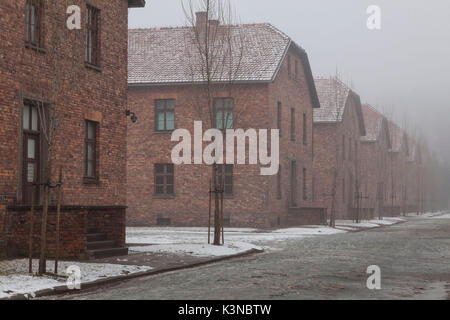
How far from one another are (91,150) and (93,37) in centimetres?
334

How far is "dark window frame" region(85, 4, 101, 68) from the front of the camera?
21281 mm

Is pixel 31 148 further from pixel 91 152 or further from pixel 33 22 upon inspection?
pixel 33 22

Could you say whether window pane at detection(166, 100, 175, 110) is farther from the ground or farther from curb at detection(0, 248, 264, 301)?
curb at detection(0, 248, 264, 301)

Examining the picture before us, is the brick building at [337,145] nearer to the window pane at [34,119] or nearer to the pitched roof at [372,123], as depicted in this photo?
the pitched roof at [372,123]

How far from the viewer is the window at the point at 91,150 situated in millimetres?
21219

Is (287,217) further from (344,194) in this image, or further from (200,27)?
(344,194)

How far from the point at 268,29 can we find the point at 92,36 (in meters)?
20.8

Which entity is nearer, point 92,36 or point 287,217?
point 92,36

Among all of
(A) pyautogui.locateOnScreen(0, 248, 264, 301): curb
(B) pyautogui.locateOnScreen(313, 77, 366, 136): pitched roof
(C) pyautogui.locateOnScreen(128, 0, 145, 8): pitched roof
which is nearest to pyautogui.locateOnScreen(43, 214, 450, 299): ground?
(A) pyautogui.locateOnScreen(0, 248, 264, 301): curb

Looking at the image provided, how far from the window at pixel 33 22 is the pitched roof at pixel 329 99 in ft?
115

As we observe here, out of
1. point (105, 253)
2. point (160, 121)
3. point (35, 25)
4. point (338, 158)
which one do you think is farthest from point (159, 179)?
point (105, 253)
